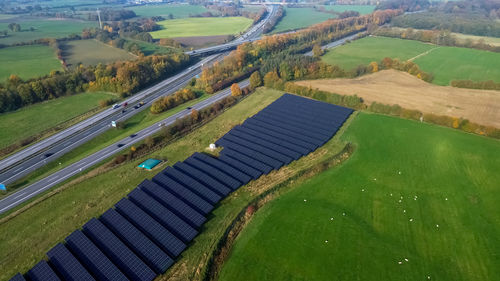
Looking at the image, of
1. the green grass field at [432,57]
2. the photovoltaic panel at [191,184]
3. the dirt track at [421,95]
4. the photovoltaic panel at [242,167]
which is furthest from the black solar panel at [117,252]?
the green grass field at [432,57]

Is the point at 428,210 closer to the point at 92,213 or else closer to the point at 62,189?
the point at 92,213

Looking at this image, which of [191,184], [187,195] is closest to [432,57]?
[191,184]

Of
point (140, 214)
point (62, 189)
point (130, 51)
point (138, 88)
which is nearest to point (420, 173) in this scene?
point (140, 214)

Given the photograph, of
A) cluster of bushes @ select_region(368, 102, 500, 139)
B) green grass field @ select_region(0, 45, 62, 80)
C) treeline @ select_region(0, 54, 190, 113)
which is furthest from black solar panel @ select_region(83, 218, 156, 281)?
green grass field @ select_region(0, 45, 62, 80)

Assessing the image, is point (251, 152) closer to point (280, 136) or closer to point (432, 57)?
point (280, 136)

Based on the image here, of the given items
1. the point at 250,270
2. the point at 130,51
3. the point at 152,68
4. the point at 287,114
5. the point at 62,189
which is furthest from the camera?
the point at 130,51

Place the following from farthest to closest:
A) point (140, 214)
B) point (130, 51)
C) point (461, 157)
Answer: point (130, 51), point (461, 157), point (140, 214)
